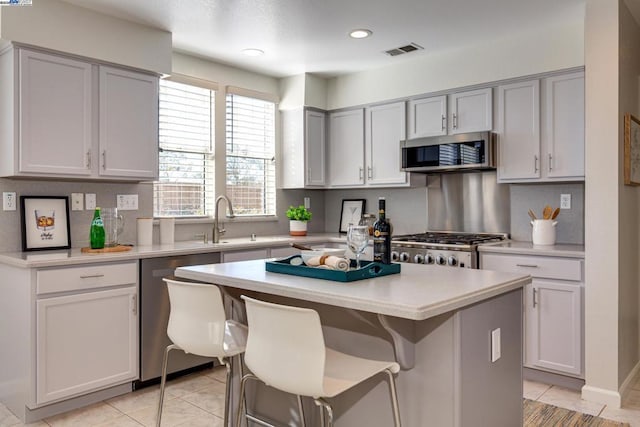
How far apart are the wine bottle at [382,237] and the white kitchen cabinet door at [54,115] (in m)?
2.13

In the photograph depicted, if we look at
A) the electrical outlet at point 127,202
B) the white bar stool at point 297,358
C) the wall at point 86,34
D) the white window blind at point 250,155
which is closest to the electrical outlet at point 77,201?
the electrical outlet at point 127,202

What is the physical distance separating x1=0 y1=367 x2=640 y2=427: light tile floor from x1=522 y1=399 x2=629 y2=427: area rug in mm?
74

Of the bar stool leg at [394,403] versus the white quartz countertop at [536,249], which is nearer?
the bar stool leg at [394,403]

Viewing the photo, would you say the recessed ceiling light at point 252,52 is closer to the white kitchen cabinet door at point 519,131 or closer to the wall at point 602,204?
the white kitchen cabinet door at point 519,131

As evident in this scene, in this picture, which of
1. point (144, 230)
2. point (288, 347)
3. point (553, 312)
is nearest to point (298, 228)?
point (144, 230)

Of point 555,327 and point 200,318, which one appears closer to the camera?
point 200,318

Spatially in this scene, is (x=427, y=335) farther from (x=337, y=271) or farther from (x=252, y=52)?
(x=252, y=52)

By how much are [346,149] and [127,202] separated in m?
2.14

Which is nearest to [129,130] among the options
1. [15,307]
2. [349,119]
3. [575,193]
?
[15,307]

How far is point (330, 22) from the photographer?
3.45 meters

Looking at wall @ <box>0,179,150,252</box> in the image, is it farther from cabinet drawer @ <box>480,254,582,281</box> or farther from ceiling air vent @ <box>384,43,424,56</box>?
cabinet drawer @ <box>480,254,582,281</box>

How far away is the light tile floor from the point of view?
2803 millimetres

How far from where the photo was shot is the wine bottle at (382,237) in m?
2.09

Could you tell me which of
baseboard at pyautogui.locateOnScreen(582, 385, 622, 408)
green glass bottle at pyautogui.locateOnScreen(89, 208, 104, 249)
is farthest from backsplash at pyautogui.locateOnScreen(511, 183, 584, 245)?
green glass bottle at pyautogui.locateOnScreen(89, 208, 104, 249)
